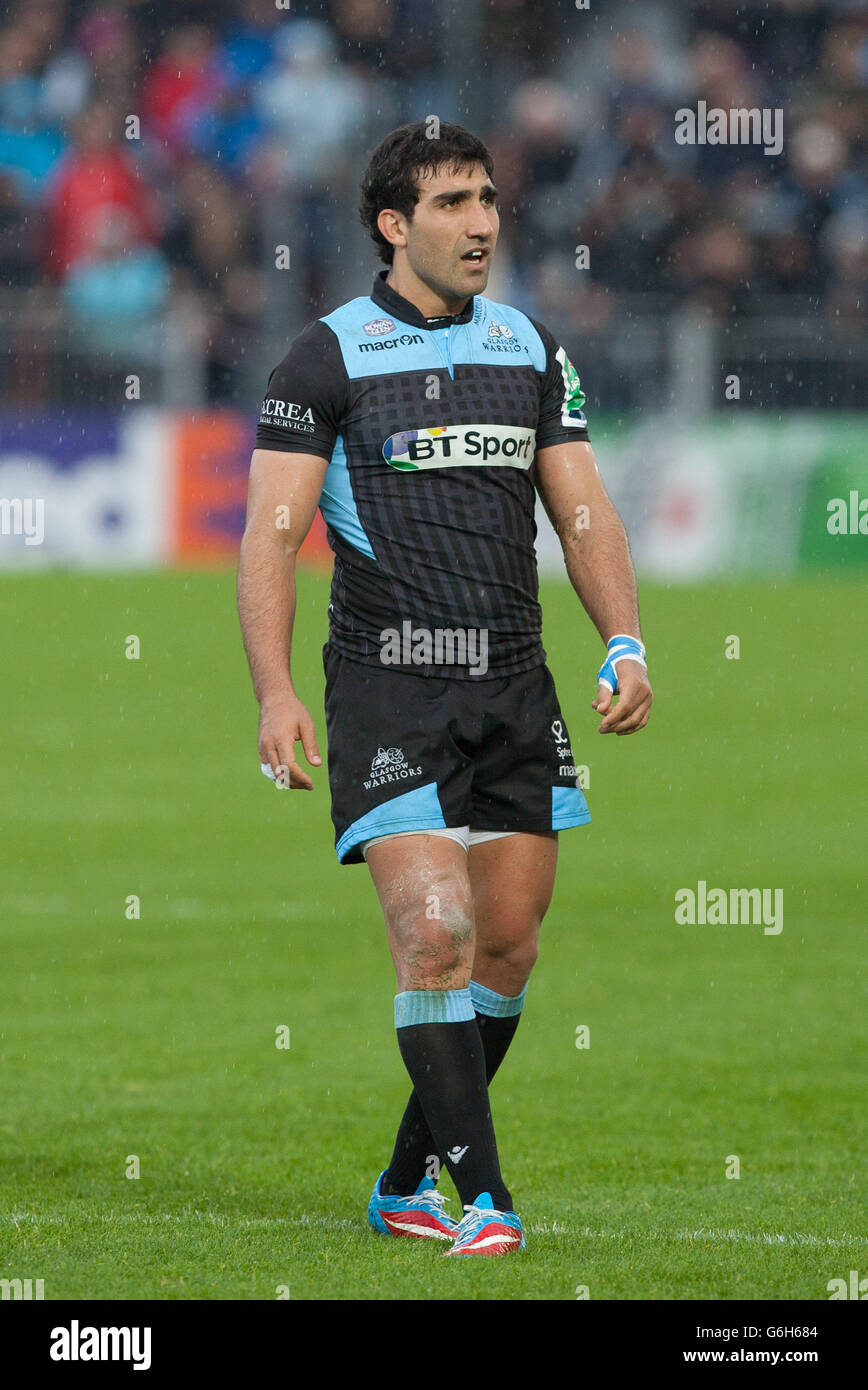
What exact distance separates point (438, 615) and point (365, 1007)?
353cm

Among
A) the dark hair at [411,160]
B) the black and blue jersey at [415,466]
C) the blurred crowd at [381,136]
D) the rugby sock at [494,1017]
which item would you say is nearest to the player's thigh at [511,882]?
the rugby sock at [494,1017]

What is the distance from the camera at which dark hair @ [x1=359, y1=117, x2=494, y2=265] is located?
4629 millimetres

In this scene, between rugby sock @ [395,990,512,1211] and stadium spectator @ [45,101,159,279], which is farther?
stadium spectator @ [45,101,159,279]

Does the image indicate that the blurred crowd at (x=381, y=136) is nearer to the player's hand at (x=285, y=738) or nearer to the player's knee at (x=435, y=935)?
the player's hand at (x=285, y=738)

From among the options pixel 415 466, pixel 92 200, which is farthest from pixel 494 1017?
pixel 92 200

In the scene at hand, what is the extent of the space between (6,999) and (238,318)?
1217 centimetres

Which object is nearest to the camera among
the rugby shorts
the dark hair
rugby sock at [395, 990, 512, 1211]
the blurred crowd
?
rugby sock at [395, 990, 512, 1211]

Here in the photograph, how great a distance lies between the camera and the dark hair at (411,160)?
463 cm

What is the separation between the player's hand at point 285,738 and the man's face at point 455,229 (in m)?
0.99

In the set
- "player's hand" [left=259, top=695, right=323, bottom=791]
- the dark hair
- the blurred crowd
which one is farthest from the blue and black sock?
the blurred crowd

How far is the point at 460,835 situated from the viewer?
14.5 feet

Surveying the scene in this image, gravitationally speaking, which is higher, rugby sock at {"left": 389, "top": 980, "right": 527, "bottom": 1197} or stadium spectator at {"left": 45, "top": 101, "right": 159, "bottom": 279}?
stadium spectator at {"left": 45, "top": 101, "right": 159, "bottom": 279}

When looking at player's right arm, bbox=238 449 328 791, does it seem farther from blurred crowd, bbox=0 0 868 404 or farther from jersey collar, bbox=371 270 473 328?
blurred crowd, bbox=0 0 868 404

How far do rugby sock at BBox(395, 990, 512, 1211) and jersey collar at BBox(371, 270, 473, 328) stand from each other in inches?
56.6
